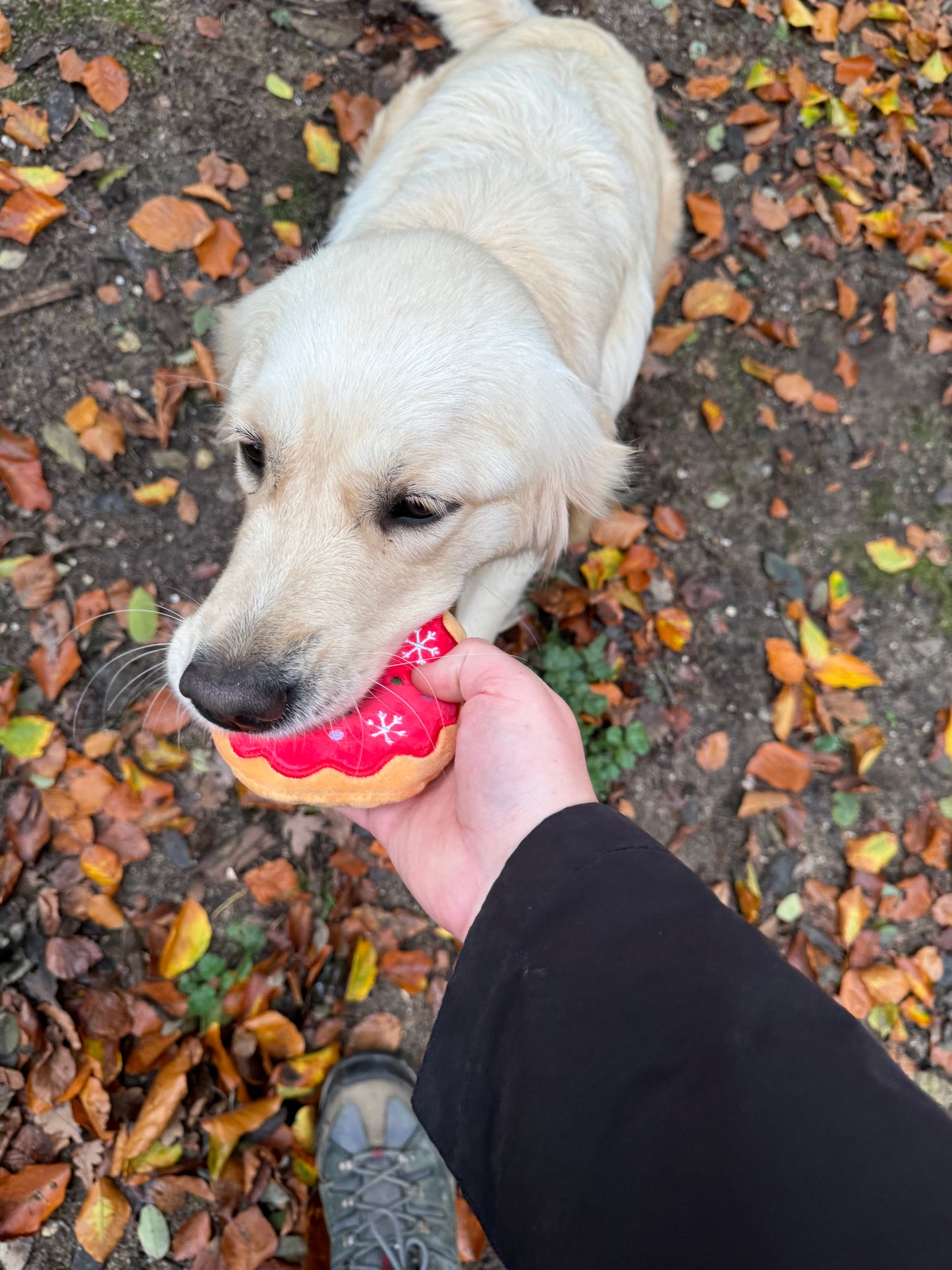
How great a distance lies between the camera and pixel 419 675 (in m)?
2.02

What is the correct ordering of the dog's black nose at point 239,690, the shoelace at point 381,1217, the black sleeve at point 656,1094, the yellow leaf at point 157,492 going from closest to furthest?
the black sleeve at point 656,1094 < the dog's black nose at point 239,690 < the shoelace at point 381,1217 < the yellow leaf at point 157,492

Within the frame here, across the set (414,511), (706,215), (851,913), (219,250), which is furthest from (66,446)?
(851,913)

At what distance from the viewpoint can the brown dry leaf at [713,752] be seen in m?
3.41

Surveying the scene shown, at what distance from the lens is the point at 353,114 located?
3766 millimetres

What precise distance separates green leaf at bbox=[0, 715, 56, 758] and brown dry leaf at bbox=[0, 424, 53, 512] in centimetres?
85

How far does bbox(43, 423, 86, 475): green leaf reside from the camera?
314 centimetres

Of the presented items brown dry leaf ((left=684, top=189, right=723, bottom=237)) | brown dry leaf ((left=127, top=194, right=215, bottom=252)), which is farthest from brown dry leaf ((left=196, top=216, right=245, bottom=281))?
brown dry leaf ((left=684, top=189, right=723, bottom=237))

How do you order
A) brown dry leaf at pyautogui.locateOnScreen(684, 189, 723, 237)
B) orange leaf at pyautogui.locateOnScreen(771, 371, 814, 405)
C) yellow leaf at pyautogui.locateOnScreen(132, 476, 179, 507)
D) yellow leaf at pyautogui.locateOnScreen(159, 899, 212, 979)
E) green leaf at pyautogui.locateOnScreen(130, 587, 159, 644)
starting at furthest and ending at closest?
1. brown dry leaf at pyautogui.locateOnScreen(684, 189, 723, 237)
2. orange leaf at pyautogui.locateOnScreen(771, 371, 814, 405)
3. yellow leaf at pyautogui.locateOnScreen(132, 476, 179, 507)
4. green leaf at pyautogui.locateOnScreen(130, 587, 159, 644)
5. yellow leaf at pyautogui.locateOnScreen(159, 899, 212, 979)

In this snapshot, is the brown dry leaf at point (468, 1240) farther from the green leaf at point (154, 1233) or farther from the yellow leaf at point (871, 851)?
the yellow leaf at point (871, 851)

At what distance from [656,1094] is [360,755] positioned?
98 centimetres

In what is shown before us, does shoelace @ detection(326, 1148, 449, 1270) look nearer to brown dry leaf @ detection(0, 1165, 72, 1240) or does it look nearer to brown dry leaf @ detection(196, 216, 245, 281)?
brown dry leaf @ detection(0, 1165, 72, 1240)

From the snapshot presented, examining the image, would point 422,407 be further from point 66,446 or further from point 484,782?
point 66,446

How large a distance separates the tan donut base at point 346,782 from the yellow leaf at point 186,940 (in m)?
1.20

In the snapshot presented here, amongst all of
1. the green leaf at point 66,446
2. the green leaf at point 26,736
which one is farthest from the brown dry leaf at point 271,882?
the green leaf at point 66,446
